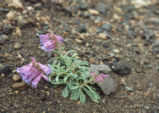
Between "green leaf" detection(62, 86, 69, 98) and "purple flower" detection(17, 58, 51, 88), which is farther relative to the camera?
"green leaf" detection(62, 86, 69, 98)

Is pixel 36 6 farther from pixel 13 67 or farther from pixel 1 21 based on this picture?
pixel 13 67

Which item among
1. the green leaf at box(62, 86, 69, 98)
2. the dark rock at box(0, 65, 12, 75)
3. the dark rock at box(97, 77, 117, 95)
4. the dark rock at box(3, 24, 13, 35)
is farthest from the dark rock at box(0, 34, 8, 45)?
the dark rock at box(97, 77, 117, 95)

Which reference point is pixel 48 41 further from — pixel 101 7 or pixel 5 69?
pixel 101 7

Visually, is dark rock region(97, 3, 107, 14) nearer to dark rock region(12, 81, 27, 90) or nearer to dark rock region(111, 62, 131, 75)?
dark rock region(111, 62, 131, 75)

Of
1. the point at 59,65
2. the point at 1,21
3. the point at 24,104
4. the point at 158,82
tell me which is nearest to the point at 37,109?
the point at 24,104

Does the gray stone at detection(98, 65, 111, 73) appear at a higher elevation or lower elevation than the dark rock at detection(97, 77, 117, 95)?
higher

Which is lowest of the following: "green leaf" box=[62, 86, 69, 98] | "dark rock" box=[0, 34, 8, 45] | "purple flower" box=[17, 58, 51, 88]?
"green leaf" box=[62, 86, 69, 98]

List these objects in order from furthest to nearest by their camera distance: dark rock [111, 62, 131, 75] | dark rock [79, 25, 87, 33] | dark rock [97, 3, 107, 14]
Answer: dark rock [97, 3, 107, 14] < dark rock [79, 25, 87, 33] < dark rock [111, 62, 131, 75]
